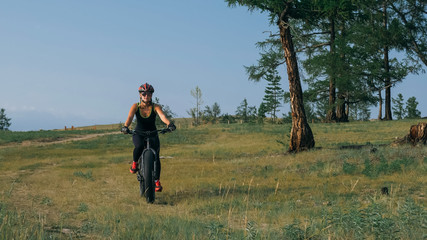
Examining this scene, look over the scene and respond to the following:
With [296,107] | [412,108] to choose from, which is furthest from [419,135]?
[412,108]

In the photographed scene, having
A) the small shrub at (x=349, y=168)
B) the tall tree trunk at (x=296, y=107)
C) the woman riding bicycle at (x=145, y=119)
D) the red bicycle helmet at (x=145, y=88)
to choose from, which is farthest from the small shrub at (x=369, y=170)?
the red bicycle helmet at (x=145, y=88)

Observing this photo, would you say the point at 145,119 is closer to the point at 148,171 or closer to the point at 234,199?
the point at 148,171

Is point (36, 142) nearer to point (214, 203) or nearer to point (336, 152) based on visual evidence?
point (336, 152)

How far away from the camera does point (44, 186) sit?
511 inches

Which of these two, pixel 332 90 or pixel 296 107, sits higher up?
pixel 332 90

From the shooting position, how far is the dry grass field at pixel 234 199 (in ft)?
17.5

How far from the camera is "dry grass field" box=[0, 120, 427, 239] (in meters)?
5.32

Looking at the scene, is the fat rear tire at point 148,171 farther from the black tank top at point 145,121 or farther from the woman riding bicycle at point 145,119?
the black tank top at point 145,121

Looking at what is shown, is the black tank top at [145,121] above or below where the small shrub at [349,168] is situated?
above

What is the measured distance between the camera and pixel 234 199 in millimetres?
9703

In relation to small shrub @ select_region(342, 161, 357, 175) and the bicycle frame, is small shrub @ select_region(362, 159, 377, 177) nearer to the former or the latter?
small shrub @ select_region(342, 161, 357, 175)

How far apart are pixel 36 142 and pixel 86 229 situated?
32.0 m

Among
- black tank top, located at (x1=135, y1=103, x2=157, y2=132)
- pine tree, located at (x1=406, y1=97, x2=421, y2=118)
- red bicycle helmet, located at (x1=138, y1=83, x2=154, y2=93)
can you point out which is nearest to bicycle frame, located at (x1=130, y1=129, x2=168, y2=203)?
black tank top, located at (x1=135, y1=103, x2=157, y2=132)

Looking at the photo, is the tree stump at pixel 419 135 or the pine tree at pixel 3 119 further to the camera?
the pine tree at pixel 3 119
